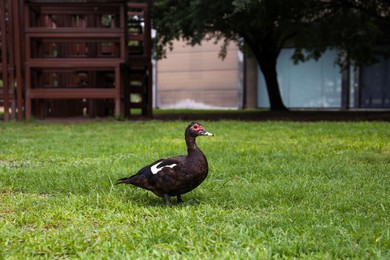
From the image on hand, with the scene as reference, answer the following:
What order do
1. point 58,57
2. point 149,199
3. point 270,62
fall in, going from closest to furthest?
point 149,199 < point 58,57 < point 270,62

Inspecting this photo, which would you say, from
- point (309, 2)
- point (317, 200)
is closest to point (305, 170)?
point (317, 200)

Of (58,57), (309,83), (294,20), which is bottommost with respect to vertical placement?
(309,83)

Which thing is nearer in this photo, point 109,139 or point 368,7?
point 109,139

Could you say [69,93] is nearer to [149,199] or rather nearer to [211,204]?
[149,199]

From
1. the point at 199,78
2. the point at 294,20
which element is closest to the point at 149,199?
the point at 294,20

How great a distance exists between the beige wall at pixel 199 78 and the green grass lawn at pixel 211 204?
2264 centimetres

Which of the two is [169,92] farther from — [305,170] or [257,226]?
[257,226]

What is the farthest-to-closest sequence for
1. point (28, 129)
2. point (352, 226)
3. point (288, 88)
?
point (288, 88) < point (28, 129) < point (352, 226)

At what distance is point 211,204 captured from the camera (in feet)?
13.6

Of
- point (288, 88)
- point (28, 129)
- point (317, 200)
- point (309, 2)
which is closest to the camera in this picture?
point (317, 200)

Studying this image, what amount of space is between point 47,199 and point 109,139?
4374mm

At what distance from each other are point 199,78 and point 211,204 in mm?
26864

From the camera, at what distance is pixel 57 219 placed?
3.69 m

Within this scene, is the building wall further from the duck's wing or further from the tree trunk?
the duck's wing
